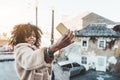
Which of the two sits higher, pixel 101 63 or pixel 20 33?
pixel 20 33

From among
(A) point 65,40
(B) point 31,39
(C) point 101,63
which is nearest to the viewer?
(A) point 65,40

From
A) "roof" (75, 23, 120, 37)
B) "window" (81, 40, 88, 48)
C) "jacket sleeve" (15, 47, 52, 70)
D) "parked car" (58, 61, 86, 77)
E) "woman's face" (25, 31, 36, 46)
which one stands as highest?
"roof" (75, 23, 120, 37)

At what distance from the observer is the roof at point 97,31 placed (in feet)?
5.48

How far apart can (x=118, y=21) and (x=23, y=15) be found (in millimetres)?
642


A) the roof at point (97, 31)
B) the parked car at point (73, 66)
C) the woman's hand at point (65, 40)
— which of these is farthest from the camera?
the parked car at point (73, 66)

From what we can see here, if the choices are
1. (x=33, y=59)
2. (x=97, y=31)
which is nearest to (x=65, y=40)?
(x=33, y=59)

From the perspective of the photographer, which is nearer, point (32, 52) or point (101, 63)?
point (32, 52)

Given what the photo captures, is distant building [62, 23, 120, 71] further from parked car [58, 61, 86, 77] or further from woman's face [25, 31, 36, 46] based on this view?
woman's face [25, 31, 36, 46]

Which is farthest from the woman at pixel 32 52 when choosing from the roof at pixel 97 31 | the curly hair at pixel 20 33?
the roof at pixel 97 31

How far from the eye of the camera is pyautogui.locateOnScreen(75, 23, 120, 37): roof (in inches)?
65.7

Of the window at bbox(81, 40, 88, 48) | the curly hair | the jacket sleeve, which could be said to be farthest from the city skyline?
the jacket sleeve

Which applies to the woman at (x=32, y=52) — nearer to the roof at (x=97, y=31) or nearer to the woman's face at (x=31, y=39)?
the woman's face at (x=31, y=39)

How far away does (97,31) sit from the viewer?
1726 mm

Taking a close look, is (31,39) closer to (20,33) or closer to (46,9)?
(20,33)
